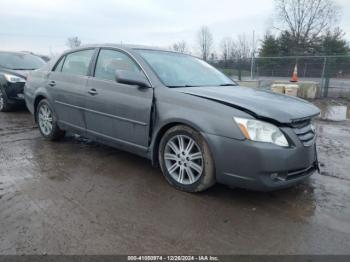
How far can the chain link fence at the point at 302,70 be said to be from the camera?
12.3m

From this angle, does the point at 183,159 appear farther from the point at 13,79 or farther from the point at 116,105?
the point at 13,79

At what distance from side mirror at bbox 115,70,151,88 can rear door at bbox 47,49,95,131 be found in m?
1.02

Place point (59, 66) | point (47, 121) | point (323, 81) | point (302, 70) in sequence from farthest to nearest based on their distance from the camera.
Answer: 1. point (302, 70)
2. point (323, 81)
3. point (47, 121)
4. point (59, 66)

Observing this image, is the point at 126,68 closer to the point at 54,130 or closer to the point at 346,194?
the point at 54,130

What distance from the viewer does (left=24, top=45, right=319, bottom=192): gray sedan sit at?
2910mm

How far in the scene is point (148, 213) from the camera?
115 inches

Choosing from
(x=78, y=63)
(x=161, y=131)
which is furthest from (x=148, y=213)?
(x=78, y=63)

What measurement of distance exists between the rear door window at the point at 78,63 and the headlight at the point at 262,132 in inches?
101

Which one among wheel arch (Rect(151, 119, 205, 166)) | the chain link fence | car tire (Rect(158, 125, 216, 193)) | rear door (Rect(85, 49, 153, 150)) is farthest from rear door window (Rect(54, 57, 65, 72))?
the chain link fence

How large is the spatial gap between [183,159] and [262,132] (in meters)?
0.91

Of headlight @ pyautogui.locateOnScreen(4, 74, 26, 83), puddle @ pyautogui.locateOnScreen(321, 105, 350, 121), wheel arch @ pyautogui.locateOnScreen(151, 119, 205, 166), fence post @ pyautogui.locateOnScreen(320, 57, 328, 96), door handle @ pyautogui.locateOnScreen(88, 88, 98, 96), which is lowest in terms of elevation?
puddle @ pyautogui.locateOnScreen(321, 105, 350, 121)

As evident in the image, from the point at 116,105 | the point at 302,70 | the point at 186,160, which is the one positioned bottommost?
the point at 302,70

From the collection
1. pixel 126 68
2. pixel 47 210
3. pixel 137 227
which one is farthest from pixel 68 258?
pixel 126 68

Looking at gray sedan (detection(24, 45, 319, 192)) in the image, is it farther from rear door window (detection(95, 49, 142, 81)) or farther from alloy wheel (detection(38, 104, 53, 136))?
alloy wheel (detection(38, 104, 53, 136))
